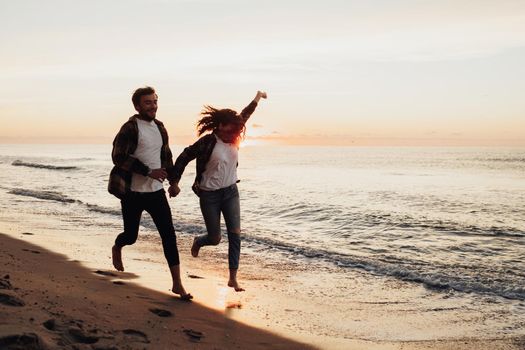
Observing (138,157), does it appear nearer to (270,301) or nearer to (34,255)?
(270,301)

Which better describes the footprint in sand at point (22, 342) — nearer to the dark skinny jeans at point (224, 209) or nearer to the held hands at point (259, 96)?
the dark skinny jeans at point (224, 209)

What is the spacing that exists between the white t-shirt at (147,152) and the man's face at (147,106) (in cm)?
8

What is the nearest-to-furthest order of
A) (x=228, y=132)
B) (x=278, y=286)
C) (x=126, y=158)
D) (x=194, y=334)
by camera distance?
(x=194, y=334), (x=126, y=158), (x=228, y=132), (x=278, y=286)

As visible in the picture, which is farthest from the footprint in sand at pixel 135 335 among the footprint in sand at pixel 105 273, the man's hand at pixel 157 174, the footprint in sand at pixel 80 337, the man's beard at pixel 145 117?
the footprint in sand at pixel 105 273

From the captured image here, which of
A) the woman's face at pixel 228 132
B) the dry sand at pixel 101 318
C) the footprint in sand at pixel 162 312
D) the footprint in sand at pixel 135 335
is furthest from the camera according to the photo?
the woman's face at pixel 228 132

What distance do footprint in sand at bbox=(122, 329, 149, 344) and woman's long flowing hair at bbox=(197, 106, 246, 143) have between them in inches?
101

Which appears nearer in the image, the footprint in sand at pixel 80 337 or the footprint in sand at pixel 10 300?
the footprint in sand at pixel 80 337

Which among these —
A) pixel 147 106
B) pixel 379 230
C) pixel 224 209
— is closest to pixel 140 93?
pixel 147 106

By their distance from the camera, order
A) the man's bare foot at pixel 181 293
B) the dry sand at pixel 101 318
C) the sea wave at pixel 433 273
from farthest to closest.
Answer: the sea wave at pixel 433 273, the man's bare foot at pixel 181 293, the dry sand at pixel 101 318

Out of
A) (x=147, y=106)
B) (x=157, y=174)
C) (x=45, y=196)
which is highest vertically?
(x=147, y=106)

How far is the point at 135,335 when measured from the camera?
4043 mm

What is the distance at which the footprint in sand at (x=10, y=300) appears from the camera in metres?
4.04

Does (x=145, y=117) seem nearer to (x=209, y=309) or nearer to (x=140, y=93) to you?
(x=140, y=93)

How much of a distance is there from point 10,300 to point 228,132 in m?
2.79
